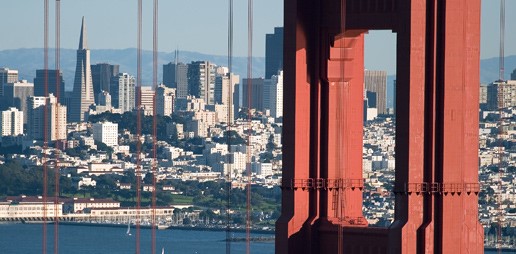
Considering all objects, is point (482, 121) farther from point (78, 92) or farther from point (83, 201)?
point (78, 92)

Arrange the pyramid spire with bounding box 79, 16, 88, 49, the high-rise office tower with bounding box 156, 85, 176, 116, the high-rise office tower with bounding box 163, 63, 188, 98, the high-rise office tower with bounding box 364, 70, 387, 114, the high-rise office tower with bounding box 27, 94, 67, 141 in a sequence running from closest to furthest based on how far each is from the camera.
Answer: the high-rise office tower with bounding box 364, 70, 387, 114, the high-rise office tower with bounding box 27, 94, 67, 141, the high-rise office tower with bounding box 156, 85, 176, 116, the pyramid spire with bounding box 79, 16, 88, 49, the high-rise office tower with bounding box 163, 63, 188, 98

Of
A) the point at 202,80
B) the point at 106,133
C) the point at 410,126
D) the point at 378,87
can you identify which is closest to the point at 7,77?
the point at 202,80

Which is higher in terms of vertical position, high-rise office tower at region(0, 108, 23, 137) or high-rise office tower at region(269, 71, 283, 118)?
high-rise office tower at region(269, 71, 283, 118)

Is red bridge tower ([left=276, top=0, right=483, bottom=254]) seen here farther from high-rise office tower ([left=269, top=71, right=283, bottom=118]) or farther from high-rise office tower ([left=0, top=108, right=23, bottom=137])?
high-rise office tower ([left=0, top=108, right=23, bottom=137])

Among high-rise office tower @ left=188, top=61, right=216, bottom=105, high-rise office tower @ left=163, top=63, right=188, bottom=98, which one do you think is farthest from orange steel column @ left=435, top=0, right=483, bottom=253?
high-rise office tower @ left=163, top=63, right=188, bottom=98

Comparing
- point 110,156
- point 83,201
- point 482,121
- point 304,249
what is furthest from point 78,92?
point 304,249

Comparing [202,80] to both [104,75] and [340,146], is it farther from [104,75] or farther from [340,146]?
[340,146]
